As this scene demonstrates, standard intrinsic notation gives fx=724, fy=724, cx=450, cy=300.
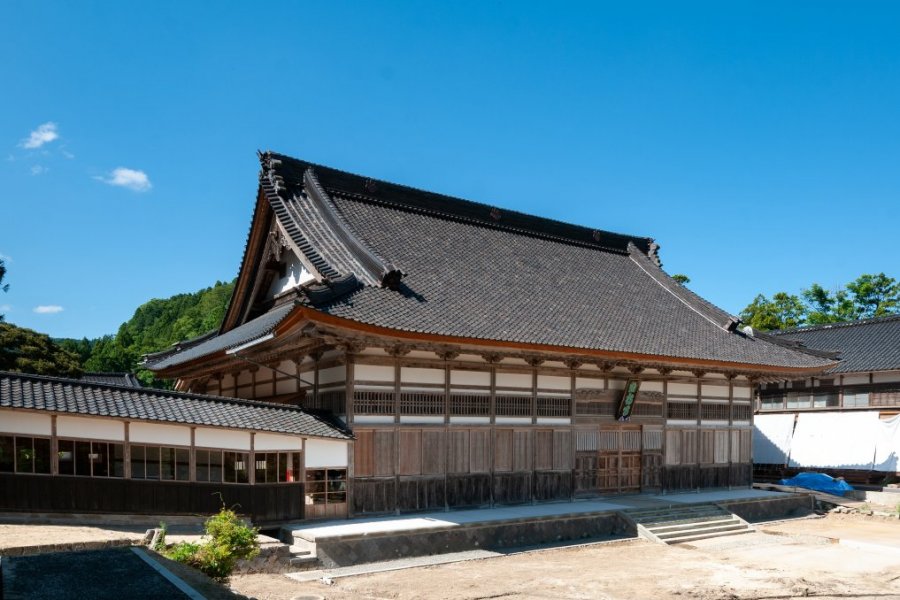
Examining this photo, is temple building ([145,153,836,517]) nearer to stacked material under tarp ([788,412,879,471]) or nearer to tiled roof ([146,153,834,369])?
tiled roof ([146,153,834,369])

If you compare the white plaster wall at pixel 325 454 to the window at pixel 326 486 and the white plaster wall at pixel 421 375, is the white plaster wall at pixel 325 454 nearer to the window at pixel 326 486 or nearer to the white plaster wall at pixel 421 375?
the window at pixel 326 486

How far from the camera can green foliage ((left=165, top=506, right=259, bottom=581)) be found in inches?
424

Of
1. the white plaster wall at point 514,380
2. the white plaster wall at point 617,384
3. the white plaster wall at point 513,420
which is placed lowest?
the white plaster wall at point 513,420

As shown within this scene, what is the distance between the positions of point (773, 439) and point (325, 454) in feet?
88.3

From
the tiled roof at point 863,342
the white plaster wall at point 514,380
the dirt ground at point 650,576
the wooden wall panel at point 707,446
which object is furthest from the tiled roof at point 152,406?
the tiled roof at point 863,342

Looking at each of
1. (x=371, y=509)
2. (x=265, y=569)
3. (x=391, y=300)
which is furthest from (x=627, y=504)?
(x=265, y=569)

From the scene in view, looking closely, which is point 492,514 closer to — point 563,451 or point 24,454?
point 563,451

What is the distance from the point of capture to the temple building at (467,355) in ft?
56.2

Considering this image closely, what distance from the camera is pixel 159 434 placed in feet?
47.1

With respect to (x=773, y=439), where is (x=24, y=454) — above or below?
above

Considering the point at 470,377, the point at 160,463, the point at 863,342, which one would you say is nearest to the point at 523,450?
the point at 470,377

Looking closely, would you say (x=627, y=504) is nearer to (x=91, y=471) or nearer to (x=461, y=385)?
(x=461, y=385)

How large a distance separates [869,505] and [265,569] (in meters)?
22.0

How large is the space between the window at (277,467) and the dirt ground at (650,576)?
8.83 feet
